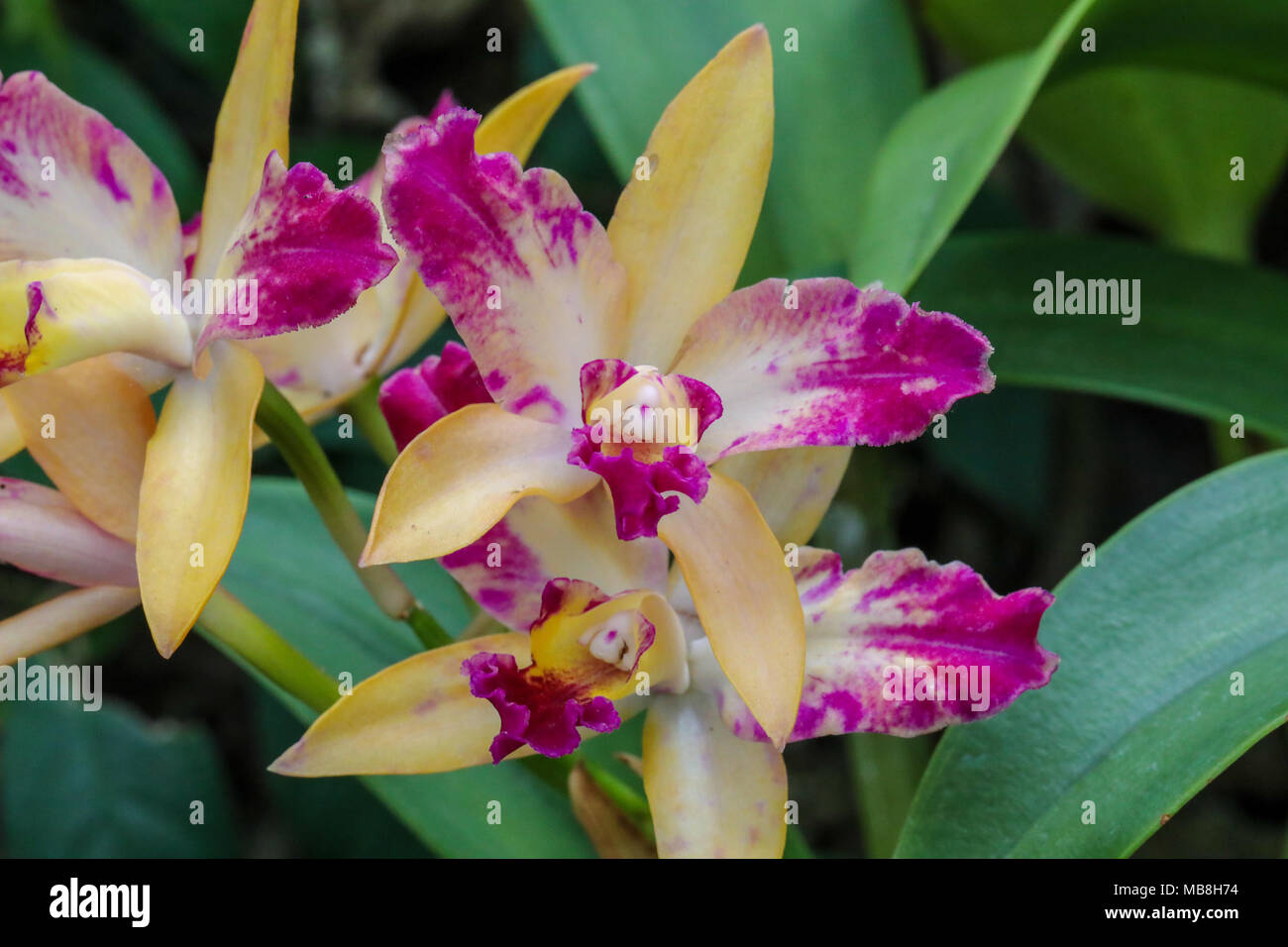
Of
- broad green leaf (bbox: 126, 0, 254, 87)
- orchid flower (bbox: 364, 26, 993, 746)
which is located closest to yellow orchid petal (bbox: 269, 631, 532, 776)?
orchid flower (bbox: 364, 26, 993, 746)

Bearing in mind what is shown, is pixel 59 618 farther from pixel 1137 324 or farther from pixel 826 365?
pixel 1137 324

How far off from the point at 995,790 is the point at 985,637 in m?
0.13

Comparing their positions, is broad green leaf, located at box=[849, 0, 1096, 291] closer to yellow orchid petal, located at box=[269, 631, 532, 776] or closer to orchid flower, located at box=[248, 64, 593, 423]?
orchid flower, located at box=[248, 64, 593, 423]

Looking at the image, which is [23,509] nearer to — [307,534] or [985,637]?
[307,534]

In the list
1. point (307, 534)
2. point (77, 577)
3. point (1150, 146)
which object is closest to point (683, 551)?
point (77, 577)

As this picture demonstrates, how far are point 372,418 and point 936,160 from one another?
41 centimetres

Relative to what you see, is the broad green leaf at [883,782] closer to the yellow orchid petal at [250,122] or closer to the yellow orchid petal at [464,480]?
the yellow orchid petal at [464,480]

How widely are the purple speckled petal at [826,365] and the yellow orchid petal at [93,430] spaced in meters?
0.27

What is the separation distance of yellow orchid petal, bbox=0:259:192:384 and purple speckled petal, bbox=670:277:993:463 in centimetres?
25

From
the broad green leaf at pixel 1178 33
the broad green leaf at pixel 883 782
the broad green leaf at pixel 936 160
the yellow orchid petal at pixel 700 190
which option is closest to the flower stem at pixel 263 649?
the yellow orchid petal at pixel 700 190

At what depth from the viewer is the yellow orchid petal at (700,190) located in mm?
584

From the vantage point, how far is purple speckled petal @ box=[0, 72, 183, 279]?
0.56 m

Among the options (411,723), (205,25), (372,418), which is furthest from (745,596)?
(205,25)

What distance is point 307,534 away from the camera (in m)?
0.89
